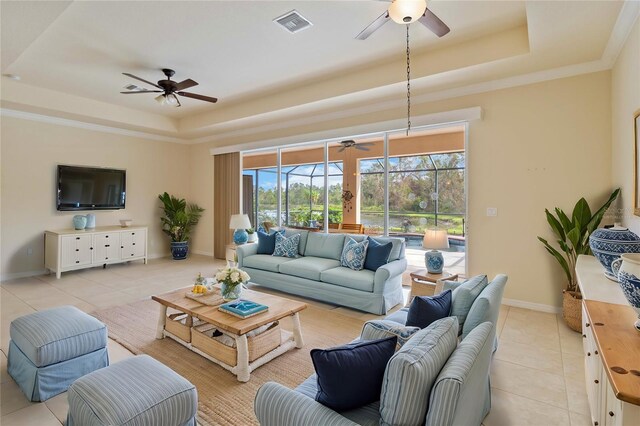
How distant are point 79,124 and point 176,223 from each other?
267cm

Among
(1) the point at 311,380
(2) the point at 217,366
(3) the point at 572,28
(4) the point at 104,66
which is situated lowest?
(2) the point at 217,366

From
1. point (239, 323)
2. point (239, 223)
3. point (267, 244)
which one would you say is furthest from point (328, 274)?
point (239, 223)

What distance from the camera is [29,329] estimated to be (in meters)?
2.42

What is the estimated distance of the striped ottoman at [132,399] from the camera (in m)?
1.62

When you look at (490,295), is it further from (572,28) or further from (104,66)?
(104,66)

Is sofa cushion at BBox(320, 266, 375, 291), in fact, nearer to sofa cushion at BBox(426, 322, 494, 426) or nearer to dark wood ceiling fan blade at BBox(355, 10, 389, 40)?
sofa cushion at BBox(426, 322, 494, 426)

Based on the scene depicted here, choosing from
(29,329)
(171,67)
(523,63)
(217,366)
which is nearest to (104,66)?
(171,67)

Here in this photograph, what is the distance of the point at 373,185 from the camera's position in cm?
561

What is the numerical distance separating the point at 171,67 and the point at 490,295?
15.7ft

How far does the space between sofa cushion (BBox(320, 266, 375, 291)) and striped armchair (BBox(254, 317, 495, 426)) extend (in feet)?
7.73

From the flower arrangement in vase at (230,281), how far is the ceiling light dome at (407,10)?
2564 millimetres

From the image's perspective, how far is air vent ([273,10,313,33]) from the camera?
323cm

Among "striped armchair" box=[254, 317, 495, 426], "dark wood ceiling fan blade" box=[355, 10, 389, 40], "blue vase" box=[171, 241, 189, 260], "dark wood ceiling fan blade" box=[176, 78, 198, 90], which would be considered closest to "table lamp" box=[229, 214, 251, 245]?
"blue vase" box=[171, 241, 189, 260]

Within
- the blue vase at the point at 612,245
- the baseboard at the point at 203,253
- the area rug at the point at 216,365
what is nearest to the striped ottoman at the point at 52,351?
the area rug at the point at 216,365
